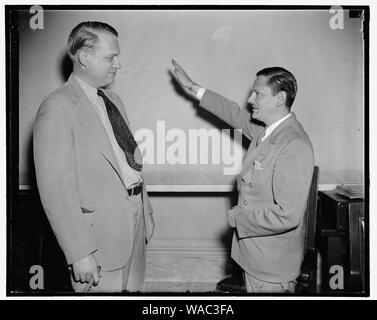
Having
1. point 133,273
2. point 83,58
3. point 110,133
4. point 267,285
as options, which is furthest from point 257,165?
point 83,58

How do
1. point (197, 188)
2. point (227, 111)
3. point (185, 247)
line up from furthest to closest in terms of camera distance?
point (185, 247), point (197, 188), point (227, 111)

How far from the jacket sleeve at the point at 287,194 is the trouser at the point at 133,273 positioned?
475mm

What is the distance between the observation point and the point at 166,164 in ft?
7.88

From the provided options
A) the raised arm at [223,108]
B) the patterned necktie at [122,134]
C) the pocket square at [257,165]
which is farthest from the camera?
the raised arm at [223,108]

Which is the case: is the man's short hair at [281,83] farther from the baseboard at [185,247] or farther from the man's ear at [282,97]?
the baseboard at [185,247]

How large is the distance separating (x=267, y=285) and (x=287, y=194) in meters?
0.45

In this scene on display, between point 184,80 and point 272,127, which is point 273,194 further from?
point 184,80

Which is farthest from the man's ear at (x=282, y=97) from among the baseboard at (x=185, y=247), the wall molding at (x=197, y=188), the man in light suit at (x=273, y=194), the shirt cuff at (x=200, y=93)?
the baseboard at (x=185, y=247)

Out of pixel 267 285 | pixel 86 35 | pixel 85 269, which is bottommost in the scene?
pixel 267 285

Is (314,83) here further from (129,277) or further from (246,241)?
(129,277)

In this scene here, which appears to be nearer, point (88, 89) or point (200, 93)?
point (88, 89)

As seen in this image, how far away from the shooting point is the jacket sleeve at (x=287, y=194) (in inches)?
77.1

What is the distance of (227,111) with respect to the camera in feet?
7.87

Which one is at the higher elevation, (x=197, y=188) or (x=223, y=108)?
(x=223, y=108)
